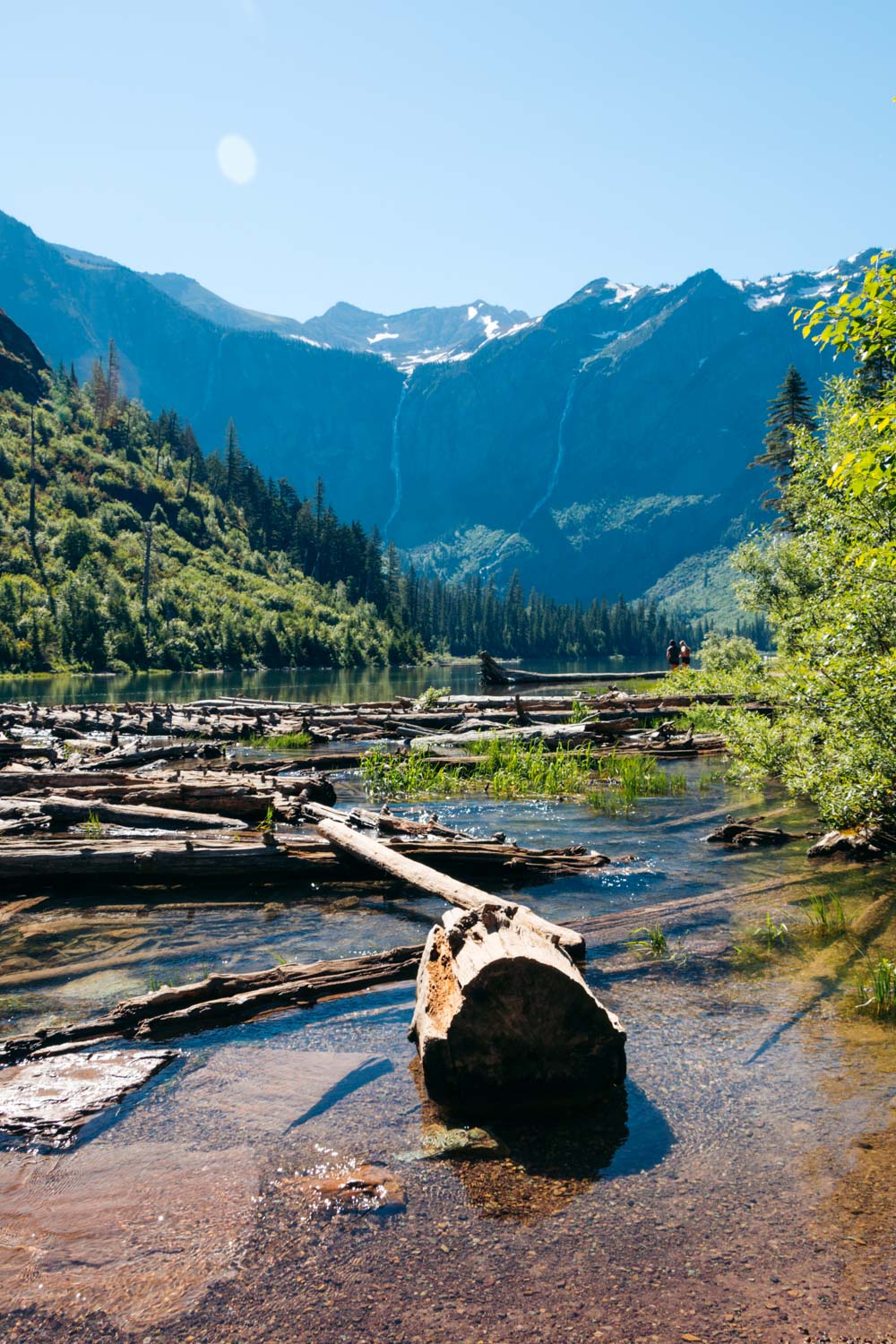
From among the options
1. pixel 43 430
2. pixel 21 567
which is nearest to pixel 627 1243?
pixel 21 567

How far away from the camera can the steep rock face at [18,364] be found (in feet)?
522

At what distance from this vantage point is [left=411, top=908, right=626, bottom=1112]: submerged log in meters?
6.38

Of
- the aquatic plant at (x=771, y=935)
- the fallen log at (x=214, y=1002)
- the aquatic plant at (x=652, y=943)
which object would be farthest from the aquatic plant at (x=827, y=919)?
the fallen log at (x=214, y=1002)

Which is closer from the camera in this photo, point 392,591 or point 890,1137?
point 890,1137

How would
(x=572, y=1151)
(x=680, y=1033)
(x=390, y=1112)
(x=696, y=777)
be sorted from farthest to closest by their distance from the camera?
(x=696, y=777) → (x=680, y=1033) → (x=390, y=1112) → (x=572, y=1151)

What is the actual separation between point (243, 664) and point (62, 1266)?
112203 mm

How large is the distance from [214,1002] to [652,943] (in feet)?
17.2

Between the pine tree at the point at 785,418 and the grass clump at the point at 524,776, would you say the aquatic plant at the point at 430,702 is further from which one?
the pine tree at the point at 785,418

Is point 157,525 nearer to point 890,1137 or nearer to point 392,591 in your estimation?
point 392,591

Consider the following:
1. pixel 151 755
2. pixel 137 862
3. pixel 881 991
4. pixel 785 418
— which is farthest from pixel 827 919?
pixel 785 418

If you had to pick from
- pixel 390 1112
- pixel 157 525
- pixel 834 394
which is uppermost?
pixel 157 525

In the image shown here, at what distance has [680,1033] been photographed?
771cm

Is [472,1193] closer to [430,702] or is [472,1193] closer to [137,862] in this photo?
[137,862]

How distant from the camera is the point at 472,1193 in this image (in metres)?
5.30
